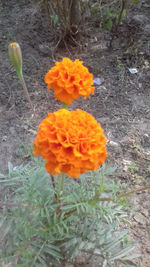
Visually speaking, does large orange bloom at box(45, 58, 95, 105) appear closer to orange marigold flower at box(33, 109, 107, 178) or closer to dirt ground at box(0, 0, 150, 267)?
orange marigold flower at box(33, 109, 107, 178)

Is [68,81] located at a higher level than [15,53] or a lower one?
lower

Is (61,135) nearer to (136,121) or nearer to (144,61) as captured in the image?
(136,121)

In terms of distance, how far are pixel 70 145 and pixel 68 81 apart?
1.18 feet

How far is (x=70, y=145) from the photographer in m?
0.81

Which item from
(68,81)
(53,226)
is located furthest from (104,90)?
(53,226)

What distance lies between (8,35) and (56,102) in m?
1.22

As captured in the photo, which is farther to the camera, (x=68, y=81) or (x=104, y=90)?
(x=104, y=90)

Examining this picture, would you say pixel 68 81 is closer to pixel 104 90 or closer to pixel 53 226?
pixel 53 226

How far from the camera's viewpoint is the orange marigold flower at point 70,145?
2.65ft

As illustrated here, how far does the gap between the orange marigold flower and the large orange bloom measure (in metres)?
0.22

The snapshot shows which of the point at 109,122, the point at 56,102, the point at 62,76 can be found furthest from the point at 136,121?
the point at 62,76

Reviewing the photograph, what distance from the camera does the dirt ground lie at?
6.00ft

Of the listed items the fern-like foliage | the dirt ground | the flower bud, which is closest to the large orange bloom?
the flower bud

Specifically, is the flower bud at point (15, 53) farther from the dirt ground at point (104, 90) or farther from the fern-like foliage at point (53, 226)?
the dirt ground at point (104, 90)
